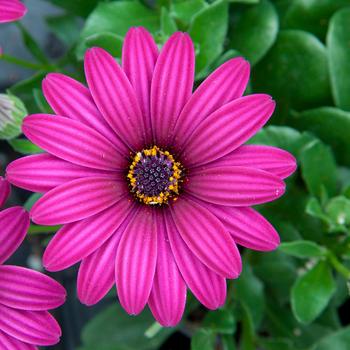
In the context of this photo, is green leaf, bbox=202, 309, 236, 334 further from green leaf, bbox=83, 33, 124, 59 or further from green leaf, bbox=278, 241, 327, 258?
green leaf, bbox=83, 33, 124, 59

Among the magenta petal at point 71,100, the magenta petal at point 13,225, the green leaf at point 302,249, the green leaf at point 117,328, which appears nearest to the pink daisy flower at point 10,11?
the magenta petal at point 71,100

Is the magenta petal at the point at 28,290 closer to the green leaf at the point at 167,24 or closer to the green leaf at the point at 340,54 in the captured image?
the green leaf at the point at 167,24

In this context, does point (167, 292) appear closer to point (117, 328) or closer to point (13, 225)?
point (13, 225)

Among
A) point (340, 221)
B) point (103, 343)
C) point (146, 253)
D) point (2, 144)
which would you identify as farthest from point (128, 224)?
point (2, 144)

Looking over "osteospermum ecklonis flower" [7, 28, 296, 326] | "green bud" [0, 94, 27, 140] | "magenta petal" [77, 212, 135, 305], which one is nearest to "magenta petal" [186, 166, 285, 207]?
"osteospermum ecklonis flower" [7, 28, 296, 326]

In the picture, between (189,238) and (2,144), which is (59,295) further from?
(2,144)

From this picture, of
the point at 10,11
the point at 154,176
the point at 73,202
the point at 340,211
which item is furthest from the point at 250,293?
the point at 10,11
